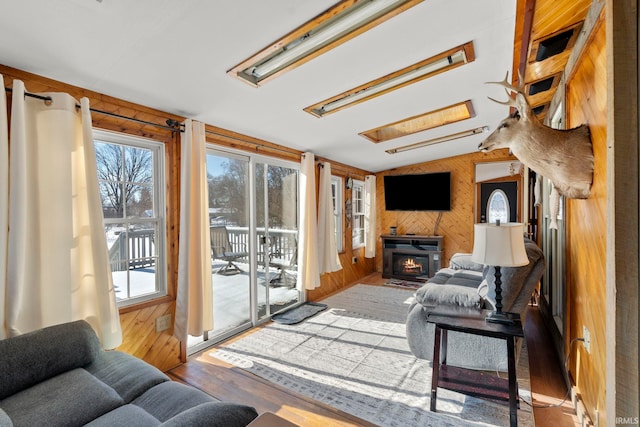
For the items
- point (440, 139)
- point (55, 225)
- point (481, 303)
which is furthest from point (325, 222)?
point (55, 225)

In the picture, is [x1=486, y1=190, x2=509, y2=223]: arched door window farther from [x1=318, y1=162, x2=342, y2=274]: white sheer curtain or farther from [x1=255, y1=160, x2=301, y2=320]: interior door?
[x1=255, y1=160, x2=301, y2=320]: interior door

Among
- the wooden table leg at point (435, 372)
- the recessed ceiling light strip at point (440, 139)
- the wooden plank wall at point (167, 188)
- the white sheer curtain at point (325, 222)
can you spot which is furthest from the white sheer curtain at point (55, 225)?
the recessed ceiling light strip at point (440, 139)

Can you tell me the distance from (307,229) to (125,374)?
280cm

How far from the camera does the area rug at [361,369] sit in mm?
2035

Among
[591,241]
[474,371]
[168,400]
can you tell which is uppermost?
[591,241]

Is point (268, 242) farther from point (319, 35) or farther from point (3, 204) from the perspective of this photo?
point (319, 35)

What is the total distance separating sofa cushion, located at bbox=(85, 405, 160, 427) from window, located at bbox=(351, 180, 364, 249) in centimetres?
479

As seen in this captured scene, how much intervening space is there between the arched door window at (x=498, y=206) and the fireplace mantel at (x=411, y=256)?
1.05 m

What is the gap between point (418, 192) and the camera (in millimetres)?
6129

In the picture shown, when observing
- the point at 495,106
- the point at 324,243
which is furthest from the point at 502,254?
the point at 324,243

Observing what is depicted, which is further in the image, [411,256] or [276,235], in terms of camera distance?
[411,256]

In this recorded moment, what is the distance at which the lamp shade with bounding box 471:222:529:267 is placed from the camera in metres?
1.94

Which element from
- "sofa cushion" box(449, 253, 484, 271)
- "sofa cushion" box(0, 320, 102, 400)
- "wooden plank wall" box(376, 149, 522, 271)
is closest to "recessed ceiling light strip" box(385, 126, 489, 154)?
"wooden plank wall" box(376, 149, 522, 271)

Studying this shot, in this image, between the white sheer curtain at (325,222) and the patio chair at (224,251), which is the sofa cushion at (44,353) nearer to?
the patio chair at (224,251)
